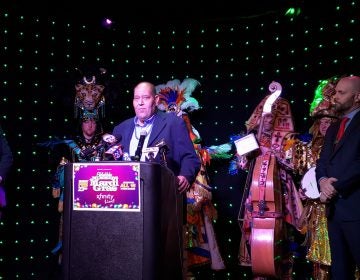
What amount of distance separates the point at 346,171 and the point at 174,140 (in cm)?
121

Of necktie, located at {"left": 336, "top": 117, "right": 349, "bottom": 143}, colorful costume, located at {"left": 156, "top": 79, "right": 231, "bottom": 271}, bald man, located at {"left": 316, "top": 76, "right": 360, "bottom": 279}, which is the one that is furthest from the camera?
colorful costume, located at {"left": 156, "top": 79, "right": 231, "bottom": 271}

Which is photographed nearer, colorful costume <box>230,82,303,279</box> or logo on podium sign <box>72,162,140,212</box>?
logo on podium sign <box>72,162,140,212</box>

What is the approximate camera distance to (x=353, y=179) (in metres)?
2.82

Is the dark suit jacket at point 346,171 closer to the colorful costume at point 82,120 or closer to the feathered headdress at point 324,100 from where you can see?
the feathered headdress at point 324,100

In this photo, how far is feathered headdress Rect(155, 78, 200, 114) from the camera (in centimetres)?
506

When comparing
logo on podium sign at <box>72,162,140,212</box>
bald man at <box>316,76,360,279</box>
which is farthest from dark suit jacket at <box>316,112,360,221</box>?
logo on podium sign at <box>72,162,140,212</box>

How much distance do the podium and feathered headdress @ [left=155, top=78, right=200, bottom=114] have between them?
9.40 feet

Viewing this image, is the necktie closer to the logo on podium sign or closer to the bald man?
the bald man

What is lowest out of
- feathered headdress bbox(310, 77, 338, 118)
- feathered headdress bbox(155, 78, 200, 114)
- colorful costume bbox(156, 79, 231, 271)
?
colorful costume bbox(156, 79, 231, 271)

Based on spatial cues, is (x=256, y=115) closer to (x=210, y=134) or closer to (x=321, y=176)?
(x=210, y=134)

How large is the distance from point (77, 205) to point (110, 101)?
2.96 metres

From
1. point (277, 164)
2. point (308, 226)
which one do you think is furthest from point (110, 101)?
point (308, 226)

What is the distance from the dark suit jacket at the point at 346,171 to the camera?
2834 millimetres

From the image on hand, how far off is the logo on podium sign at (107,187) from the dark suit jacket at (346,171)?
152 centimetres
